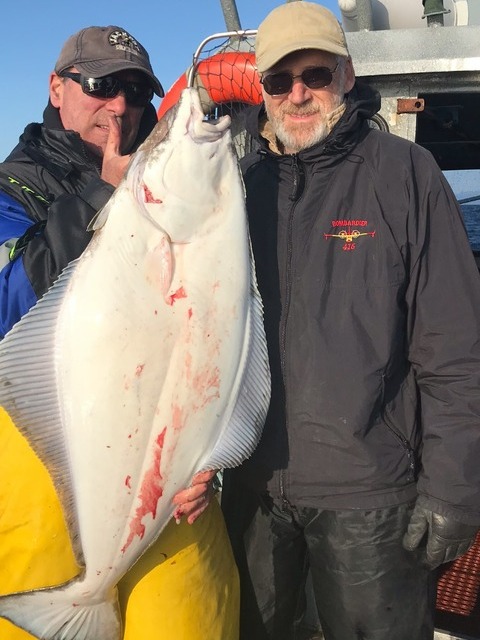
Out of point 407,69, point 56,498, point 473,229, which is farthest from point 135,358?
point 473,229

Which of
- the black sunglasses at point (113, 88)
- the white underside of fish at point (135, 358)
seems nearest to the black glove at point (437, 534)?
the white underside of fish at point (135, 358)

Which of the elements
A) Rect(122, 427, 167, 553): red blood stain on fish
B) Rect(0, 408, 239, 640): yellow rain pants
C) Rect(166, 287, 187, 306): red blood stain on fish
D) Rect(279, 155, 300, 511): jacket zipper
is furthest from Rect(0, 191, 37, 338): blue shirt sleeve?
Rect(279, 155, 300, 511): jacket zipper

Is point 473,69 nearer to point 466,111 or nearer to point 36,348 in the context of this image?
point 466,111

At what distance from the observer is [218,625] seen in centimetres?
220

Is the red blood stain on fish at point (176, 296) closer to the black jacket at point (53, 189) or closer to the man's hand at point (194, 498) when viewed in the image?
the black jacket at point (53, 189)

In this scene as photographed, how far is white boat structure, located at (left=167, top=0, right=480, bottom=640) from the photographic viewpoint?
3.47 metres

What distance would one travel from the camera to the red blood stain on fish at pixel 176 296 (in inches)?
73.3

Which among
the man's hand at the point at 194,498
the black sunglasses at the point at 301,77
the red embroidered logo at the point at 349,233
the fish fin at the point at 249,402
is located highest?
the black sunglasses at the point at 301,77

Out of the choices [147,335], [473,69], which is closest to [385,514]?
[147,335]

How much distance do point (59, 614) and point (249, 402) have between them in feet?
2.80

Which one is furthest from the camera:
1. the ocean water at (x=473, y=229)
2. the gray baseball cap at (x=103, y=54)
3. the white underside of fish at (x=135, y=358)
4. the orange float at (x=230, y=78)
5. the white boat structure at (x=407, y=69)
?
the ocean water at (x=473, y=229)

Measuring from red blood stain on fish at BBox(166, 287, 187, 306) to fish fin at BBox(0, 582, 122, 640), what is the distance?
A: 0.89 metres

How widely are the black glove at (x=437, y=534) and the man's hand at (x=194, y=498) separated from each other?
0.75 metres

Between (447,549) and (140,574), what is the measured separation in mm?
1042
